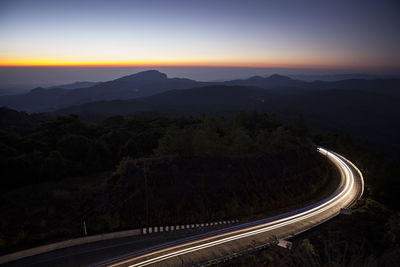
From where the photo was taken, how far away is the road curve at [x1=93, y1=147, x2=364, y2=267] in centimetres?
1350

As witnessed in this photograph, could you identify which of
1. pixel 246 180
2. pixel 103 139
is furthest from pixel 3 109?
pixel 246 180

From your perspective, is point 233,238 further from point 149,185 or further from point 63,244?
point 63,244

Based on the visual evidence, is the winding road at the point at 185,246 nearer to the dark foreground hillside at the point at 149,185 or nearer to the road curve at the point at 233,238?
the road curve at the point at 233,238

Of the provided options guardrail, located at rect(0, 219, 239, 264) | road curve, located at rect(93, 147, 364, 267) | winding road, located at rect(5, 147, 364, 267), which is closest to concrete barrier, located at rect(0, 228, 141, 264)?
guardrail, located at rect(0, 219, 239, 264)

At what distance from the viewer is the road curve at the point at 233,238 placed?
1350cm

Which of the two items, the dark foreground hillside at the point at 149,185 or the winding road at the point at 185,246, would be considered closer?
the winding road at the point at 185,246

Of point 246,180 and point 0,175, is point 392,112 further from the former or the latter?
point 0,175

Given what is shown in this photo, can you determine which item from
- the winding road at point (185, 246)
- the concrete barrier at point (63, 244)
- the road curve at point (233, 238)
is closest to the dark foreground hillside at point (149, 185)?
the concrete barrier at point (63, 244)

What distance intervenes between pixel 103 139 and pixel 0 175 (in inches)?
762

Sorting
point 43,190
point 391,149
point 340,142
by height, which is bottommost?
point 391,149

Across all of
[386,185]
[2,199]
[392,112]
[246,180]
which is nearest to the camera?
[2,199]

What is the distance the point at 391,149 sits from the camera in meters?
102

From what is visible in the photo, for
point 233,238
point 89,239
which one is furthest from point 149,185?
point 233,238

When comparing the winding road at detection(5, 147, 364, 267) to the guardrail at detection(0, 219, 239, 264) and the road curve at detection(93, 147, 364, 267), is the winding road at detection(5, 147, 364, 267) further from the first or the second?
the guardrail at detection(0, 219, 239, 264)
